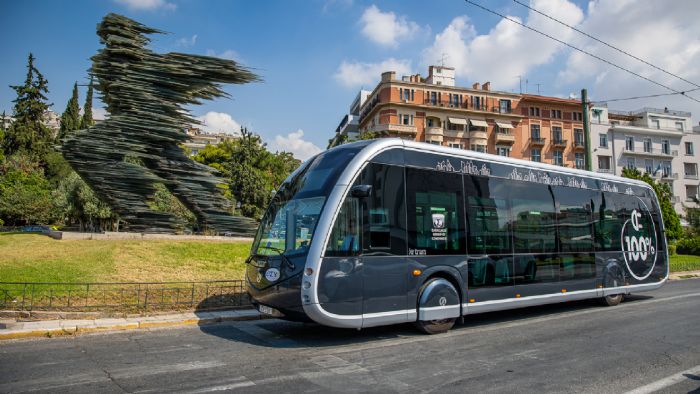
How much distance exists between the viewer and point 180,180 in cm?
1897

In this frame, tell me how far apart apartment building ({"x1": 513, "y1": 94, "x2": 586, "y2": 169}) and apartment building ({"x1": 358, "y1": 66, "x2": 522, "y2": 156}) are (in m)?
1.78

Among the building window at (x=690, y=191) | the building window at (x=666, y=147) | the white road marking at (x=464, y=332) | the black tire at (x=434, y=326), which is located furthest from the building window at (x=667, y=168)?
the black tire at (x=434, y=326)

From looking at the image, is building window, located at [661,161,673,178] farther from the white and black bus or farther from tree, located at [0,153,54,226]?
tree, located at [0,153,54,226]

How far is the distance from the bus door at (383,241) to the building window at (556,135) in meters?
64.0

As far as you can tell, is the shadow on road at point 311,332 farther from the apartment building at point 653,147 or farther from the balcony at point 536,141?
the apartment building at point 653,147

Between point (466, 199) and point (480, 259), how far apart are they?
1278 millimetres

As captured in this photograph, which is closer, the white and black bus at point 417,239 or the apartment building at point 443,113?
the white and black bus at point 417,239

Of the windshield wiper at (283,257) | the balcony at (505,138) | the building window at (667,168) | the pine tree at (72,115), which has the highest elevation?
the pine tree at (72,115)

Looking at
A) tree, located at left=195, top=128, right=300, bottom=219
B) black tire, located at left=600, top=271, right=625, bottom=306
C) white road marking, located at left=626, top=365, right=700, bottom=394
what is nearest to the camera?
white road marking, located at left=626, top=365, right=700, bottom=394

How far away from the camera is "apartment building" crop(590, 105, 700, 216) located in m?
66.2

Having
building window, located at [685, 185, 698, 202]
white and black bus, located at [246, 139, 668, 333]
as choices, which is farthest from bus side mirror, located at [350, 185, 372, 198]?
building window, located at [685, 185, 698, 202]

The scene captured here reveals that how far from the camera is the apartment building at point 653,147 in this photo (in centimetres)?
6625

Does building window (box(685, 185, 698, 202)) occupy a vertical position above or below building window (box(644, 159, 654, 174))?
below

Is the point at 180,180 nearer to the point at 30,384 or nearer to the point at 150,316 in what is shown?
the point at 150,316
